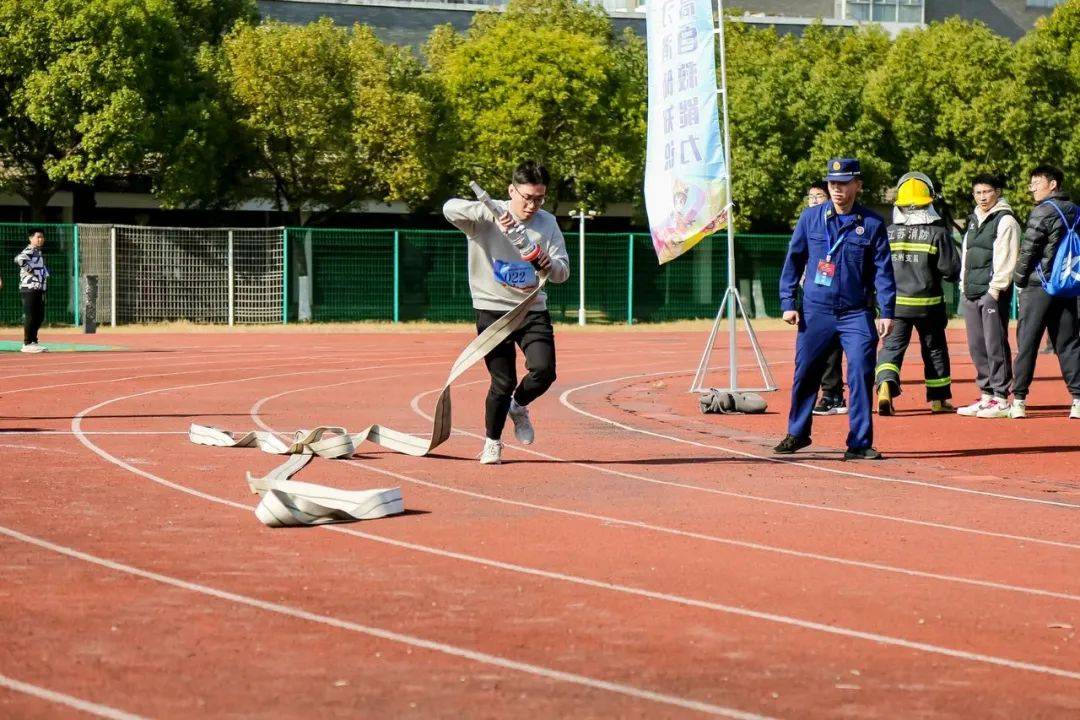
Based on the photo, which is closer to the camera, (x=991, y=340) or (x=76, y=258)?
(x=991, y=340)

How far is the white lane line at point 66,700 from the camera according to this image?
485cm

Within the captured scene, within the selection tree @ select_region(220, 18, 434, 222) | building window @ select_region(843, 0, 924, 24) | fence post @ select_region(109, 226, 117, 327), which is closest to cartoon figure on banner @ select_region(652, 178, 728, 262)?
fence post @ select_region(109, 226, 117, 327)

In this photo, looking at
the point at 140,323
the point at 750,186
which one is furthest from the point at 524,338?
the point at 750,186

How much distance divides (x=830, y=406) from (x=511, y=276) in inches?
218

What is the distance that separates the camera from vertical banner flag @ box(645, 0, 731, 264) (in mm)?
15398

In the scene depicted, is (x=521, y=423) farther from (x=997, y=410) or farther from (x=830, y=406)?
(x=997, y=410)

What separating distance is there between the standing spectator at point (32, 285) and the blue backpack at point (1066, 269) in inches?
622

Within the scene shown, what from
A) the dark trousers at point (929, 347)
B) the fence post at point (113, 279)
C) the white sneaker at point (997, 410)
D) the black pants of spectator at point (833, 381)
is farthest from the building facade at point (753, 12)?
the white sneaker at point (997, 410)

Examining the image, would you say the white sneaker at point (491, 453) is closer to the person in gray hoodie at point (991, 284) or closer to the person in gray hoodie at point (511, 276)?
the person in gray hoodie at point (511, 276)

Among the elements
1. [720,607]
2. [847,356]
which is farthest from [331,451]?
[720,607]

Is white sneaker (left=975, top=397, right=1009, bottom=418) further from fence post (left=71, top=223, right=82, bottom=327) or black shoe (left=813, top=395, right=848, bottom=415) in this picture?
fence post (left=71, top=223, right=82, bottom=327)

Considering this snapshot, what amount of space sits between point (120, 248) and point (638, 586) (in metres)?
29.4

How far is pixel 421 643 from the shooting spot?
580 cm

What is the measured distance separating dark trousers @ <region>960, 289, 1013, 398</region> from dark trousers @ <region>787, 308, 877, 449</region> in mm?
3364
